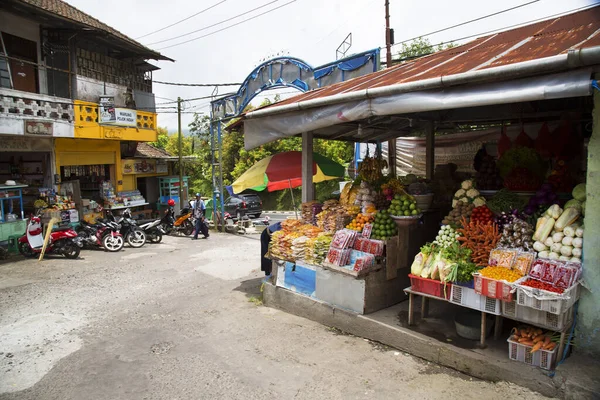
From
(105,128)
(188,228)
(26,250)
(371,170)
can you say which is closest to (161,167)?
(105,128)

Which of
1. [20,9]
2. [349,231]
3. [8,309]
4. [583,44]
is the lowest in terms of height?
[8,309]

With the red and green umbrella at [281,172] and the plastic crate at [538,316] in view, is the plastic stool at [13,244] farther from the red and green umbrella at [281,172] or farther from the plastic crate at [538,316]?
the plastic crate at [538,316]

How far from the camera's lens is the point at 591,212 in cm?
410

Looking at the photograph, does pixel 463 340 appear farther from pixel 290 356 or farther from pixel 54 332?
pixel 54 332

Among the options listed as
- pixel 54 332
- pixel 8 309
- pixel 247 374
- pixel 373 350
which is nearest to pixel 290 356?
pixel 247 374

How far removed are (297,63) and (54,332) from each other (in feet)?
29.7

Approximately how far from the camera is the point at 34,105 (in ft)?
40.8

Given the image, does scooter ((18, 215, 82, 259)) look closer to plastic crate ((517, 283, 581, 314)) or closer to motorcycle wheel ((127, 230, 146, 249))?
motorcycle wheel ((127, 230, 146, 249))

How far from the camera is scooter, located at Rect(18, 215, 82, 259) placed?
1123 centimetres

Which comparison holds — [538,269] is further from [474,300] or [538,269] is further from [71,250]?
[71,250]

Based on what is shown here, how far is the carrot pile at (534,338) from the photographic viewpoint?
410 centimetres

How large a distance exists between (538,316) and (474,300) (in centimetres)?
66

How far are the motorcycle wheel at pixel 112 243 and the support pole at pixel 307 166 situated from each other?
765cm

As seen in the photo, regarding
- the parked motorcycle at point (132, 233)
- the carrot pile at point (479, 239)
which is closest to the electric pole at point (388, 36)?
the parked motorcycle at point (132, 233)
